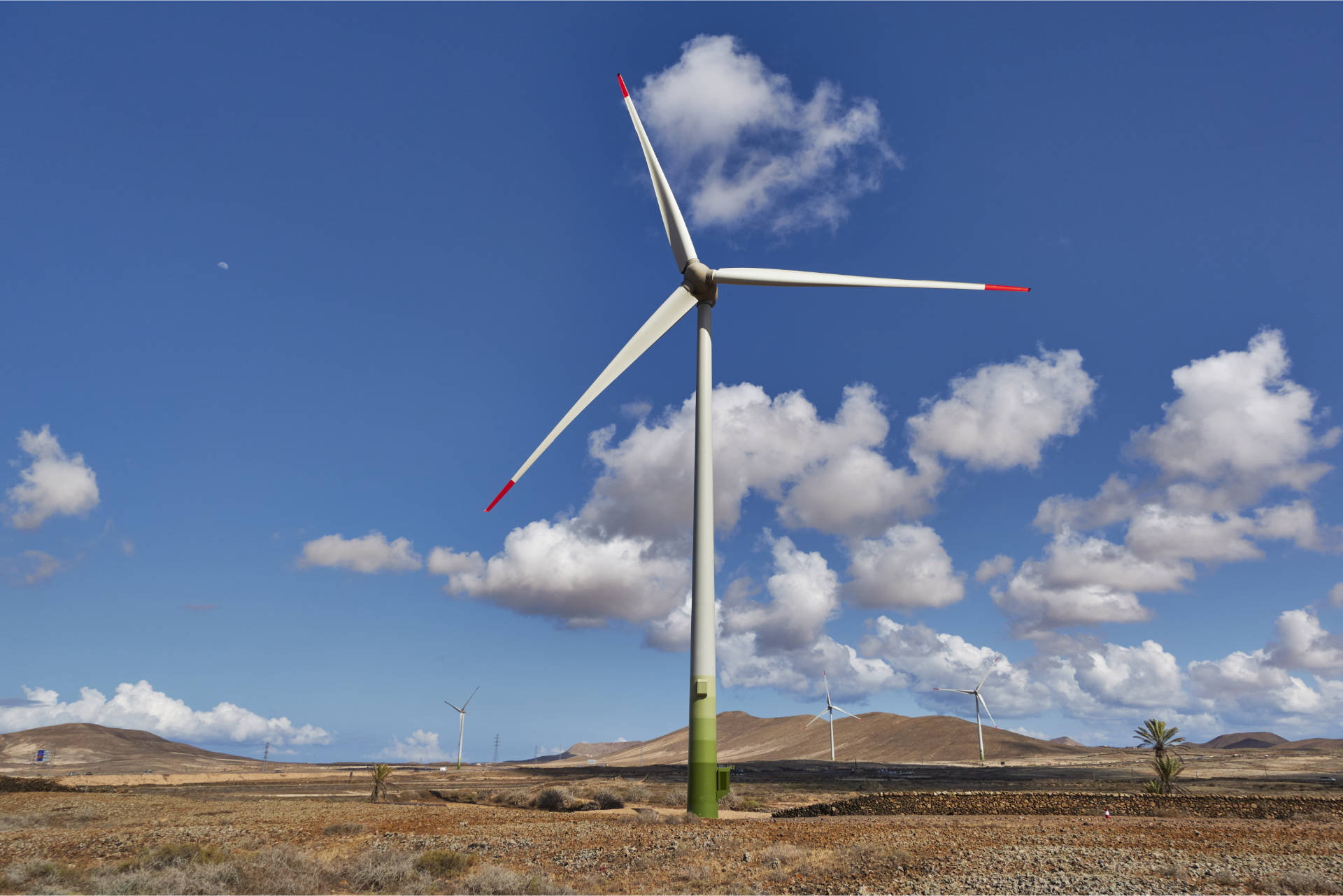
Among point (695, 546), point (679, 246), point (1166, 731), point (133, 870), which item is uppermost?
point (679, 246)

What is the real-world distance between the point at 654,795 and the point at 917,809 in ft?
66.8

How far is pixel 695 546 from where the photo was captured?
27.4 metres

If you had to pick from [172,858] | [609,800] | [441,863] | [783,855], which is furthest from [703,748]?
[609,800]

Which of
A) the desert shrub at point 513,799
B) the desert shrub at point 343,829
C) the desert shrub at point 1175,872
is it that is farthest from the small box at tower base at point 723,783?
the desert shrub at point 513,799

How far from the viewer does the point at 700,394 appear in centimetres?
2969

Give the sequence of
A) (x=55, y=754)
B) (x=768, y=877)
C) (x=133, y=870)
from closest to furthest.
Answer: (x=768, y=877), (x=133, y=870), (x=55, y=754)

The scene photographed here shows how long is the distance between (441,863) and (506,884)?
3078mm

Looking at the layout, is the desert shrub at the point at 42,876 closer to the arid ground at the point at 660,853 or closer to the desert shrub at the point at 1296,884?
the arid ground at the point at 660,853

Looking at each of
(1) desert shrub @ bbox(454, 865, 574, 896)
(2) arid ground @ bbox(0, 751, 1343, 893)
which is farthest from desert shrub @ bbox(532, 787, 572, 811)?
(1) desert shrub @ bbox(454, 865, 574, 896)

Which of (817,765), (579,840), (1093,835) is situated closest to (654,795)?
(579,840)

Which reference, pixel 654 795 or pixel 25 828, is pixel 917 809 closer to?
pixel 654 795

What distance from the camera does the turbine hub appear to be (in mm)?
32781

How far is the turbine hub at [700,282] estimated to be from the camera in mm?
32781

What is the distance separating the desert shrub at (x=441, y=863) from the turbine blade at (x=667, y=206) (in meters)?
23.6
